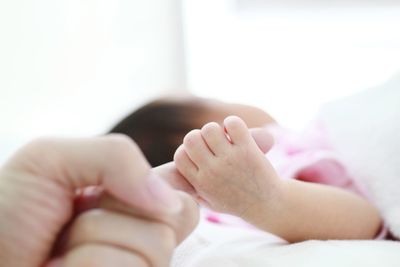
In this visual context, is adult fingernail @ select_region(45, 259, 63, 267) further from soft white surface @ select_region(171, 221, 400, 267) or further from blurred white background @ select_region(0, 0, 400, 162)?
blurred white background @ select_region(0, 0, 400, 162)

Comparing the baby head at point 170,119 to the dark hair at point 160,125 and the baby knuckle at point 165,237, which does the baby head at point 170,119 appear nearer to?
the dark hair at point 160,125

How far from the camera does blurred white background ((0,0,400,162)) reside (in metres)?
1.03

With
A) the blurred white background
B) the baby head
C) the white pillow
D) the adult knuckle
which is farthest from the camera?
the blurred white background

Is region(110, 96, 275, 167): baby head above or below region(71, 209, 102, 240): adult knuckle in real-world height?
below

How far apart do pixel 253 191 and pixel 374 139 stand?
244mm

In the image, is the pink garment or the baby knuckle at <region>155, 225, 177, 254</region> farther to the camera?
the pink garment

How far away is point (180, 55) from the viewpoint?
4.08 ft

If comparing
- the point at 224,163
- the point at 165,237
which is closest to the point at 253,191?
the point at 224,163

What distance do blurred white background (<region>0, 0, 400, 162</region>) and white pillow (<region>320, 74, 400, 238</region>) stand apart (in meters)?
0.27

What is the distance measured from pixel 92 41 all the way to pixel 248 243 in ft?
2.46

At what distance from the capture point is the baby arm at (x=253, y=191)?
46cm

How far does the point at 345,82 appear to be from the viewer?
3.67 ft

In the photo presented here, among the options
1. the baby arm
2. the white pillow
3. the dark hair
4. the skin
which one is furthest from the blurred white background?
the skin

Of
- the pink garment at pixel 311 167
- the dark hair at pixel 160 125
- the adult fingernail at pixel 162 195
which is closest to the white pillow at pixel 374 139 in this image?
the pink garment at pixel 311 167
